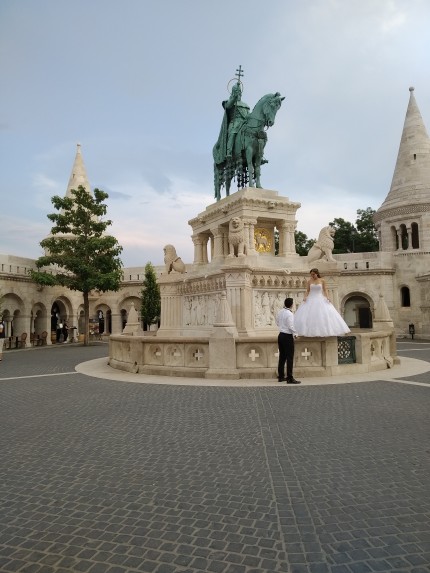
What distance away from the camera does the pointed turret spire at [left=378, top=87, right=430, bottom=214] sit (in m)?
31.0

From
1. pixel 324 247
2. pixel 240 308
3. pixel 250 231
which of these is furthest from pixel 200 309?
pixel 324 247

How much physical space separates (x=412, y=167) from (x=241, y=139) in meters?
22.1

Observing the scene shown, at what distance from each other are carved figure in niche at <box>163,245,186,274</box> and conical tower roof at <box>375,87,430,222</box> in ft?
72.6

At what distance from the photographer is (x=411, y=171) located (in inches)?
1244

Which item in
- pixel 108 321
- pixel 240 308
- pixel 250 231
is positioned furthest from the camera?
pixel 108 321

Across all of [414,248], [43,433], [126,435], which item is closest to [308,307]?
[126,435]

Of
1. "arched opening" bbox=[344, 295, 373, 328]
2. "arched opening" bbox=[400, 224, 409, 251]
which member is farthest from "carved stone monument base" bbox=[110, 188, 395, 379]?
"arched opening" bbox=[344, 295, 373, 328]

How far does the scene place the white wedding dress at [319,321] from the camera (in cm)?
970

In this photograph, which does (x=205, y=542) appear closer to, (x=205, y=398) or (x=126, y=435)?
(x=126, y=435)

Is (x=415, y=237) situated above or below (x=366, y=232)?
below

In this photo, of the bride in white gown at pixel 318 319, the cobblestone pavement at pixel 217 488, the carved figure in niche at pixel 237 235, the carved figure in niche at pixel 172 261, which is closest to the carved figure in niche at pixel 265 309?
the carved figure in niche at pixel 237 235

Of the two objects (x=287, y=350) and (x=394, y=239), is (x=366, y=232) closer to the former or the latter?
(x=394, y=239)

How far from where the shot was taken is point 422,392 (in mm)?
7695

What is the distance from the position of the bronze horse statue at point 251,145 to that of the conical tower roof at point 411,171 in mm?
19914
